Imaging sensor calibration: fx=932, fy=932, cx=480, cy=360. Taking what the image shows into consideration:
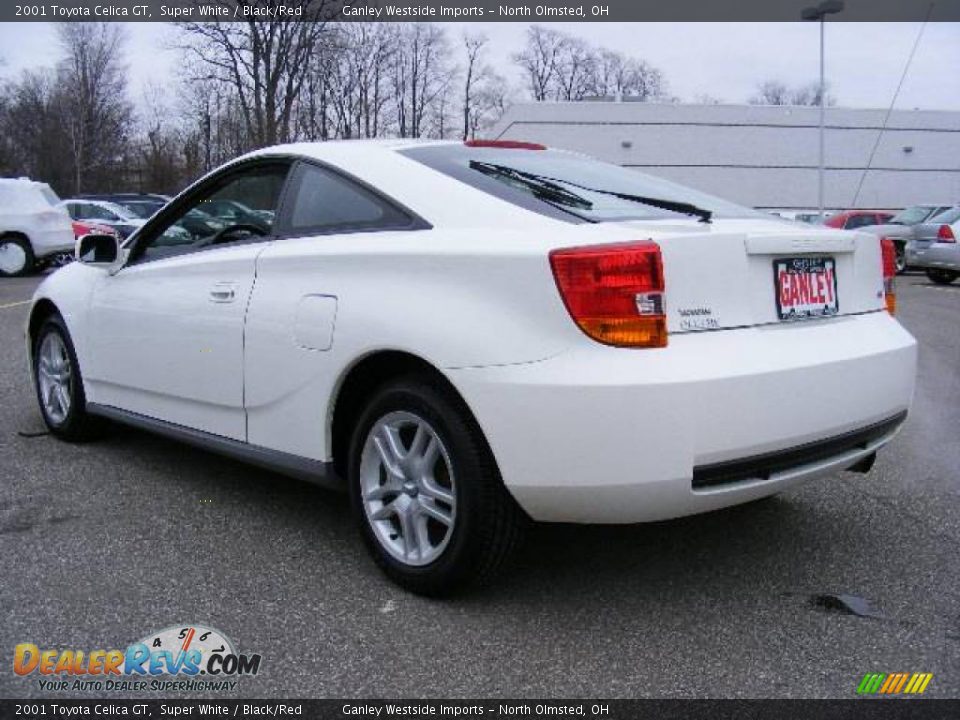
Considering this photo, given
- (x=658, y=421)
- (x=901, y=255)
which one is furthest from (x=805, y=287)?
(x=901, y=255)

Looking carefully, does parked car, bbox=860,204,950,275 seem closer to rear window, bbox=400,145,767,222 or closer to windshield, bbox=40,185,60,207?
windshield, bbox=40,185,60,207

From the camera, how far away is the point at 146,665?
258cm

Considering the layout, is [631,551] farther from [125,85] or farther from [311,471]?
[125,85]

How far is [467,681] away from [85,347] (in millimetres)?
3030

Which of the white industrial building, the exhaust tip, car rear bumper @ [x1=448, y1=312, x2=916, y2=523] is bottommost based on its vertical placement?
the exhaust tip

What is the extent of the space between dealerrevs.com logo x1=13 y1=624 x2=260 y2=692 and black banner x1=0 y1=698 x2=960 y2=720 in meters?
0.08

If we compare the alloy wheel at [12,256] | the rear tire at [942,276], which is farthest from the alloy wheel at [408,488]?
the rear tire at [942,276]

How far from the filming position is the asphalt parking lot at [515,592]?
8.30ft

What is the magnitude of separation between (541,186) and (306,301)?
915mm

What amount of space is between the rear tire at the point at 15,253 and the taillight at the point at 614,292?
667 inches

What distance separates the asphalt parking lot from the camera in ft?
8.30

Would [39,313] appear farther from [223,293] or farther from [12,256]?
[12,256]

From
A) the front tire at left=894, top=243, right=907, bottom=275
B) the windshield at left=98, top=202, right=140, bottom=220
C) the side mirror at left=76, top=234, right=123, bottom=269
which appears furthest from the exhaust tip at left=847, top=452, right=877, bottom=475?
the windshield at left=98, top=202, right=140, bottom=220

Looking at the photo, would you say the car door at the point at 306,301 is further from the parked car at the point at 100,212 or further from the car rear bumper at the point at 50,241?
the parked car at the point at 100,212
